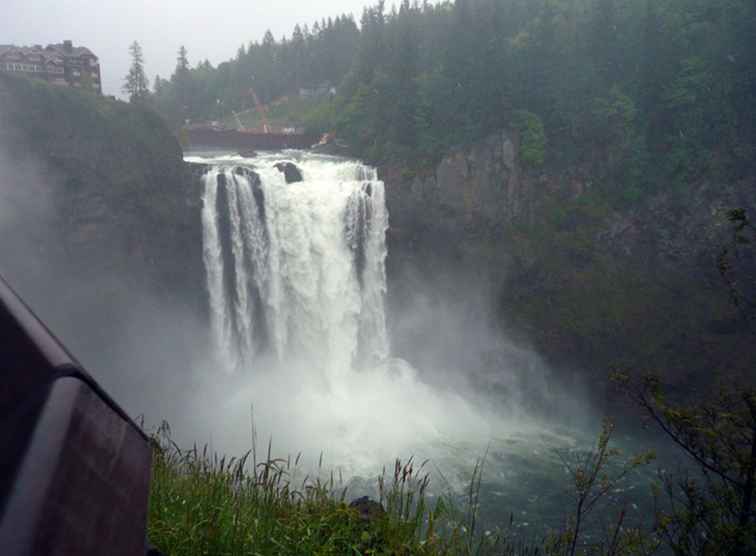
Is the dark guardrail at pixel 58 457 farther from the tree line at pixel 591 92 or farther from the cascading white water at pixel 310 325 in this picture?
the tree line at pixel 591 92

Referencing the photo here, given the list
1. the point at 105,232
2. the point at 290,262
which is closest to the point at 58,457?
the point at 290,262

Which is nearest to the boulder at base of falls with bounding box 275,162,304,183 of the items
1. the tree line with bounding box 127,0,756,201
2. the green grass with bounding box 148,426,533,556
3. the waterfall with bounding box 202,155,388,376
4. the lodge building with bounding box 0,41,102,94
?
the waterfall with bounding box 202,155,388,376

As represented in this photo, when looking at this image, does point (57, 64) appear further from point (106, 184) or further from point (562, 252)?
point (562, 252)

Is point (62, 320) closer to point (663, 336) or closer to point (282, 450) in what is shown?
point (282, 450)

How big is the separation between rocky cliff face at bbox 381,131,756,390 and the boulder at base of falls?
5.04 metres

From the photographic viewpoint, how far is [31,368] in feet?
3.46

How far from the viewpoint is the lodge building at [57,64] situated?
31062mm

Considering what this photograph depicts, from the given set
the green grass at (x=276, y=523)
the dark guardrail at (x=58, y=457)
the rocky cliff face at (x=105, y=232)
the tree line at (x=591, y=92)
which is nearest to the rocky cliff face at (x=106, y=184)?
the rocky cliff face at (x=105, y=232)

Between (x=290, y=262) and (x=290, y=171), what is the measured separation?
13.8 feet

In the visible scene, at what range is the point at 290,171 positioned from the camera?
2539 cm

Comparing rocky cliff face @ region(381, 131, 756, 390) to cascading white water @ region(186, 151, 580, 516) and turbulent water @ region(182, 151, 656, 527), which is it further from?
turbulent water @ region(182, 151, 656, 527)

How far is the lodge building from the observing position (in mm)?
31062

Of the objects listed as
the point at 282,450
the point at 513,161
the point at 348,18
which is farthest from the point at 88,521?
the point at 348,18

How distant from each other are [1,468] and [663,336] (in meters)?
28.9
